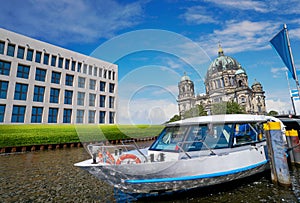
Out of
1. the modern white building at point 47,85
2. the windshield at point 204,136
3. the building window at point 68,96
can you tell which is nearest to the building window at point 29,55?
the modern white building at point 47,85

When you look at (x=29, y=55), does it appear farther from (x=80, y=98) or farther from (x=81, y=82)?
(x=80, y=98)

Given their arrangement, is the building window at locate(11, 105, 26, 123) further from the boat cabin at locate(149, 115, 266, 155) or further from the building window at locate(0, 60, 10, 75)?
the boat cabin at locate(149, 115, 266, 155)

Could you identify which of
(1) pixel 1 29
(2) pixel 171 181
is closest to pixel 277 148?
(2) pixel 171 181

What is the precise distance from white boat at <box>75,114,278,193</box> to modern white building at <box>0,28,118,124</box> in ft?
72.5

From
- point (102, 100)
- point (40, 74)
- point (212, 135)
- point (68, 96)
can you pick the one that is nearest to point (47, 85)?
point (40, 74)

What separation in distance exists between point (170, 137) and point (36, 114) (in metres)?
33.1

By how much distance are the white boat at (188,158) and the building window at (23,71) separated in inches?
1328

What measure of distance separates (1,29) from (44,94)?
12.1 m

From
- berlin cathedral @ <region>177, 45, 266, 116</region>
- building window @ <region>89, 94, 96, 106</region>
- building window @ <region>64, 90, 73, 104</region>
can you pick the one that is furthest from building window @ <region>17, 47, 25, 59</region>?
berlin cathedral @ <region>177, 45, 266, 116</region>

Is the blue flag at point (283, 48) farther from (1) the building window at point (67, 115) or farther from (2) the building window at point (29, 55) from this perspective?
(2) the building window at point (29, 55)

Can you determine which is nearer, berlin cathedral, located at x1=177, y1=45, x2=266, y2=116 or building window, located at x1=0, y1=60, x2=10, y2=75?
building window, located at x1=0, y1=60, x2=10, y2=75

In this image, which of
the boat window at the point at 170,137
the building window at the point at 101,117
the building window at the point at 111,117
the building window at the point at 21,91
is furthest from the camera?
the building window at the point at 111,117

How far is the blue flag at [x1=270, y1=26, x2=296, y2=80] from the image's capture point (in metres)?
11.2

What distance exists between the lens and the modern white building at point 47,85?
98.6ft
